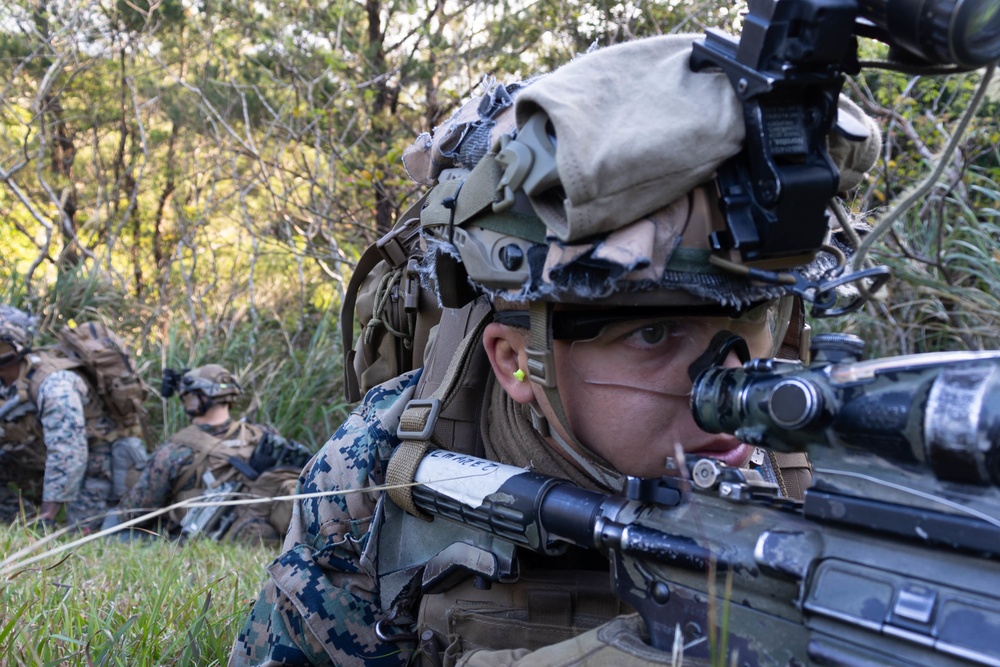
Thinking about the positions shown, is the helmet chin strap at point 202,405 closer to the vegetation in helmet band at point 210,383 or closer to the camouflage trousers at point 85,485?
the vegetation in helmet band at point 210,383

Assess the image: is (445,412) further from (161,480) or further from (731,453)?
(161,480)

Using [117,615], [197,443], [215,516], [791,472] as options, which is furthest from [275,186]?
[791,472]

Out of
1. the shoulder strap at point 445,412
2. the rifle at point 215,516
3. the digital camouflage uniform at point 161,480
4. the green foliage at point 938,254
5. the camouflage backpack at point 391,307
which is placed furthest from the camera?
the digital camouflage uniform at point 161,480

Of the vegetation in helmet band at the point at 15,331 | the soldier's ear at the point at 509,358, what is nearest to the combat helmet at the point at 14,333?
the vegetation in helmet band at the point at 15,331

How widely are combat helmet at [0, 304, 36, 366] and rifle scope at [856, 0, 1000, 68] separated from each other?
8.58 metres

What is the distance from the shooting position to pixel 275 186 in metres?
12.8

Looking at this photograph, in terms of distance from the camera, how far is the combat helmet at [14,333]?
8.26 meters

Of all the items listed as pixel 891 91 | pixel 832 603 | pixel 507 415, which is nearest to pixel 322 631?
pixel 507 415

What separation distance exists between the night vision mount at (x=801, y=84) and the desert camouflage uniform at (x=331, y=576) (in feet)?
3.65

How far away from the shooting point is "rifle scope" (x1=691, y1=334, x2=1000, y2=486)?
1.09 meters

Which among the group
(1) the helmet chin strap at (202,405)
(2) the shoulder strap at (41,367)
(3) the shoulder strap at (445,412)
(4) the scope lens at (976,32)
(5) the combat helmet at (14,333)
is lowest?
(1) the helmet chin strap at (202,405)

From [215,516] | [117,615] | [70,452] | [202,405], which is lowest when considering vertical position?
[215,516]

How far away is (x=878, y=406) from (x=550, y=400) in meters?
0.77

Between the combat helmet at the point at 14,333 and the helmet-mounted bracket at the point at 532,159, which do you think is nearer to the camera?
the helmet-mounted bracket at the point at 532,159
